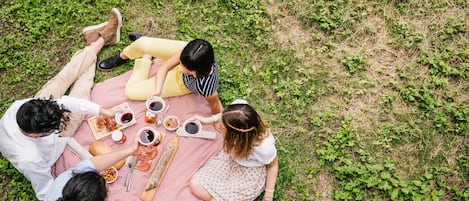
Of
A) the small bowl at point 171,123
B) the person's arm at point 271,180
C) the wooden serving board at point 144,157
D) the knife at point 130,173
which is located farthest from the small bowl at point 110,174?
the person's arm at point 271,180

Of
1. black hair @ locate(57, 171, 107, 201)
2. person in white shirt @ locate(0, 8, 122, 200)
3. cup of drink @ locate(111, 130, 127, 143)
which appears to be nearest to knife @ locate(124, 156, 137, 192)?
cup of drink @ locate(111, 130, 127, 143)

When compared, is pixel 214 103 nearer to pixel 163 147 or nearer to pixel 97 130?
pixel 163 147

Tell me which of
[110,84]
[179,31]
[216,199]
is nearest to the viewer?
[216,199]

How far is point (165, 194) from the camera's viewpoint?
15.1 ft

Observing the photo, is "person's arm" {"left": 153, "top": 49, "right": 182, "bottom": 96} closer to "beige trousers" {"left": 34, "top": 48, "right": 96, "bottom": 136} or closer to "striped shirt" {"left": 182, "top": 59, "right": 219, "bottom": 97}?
"striped shirt" {"left": 182, "top": 59, "right": 219, "bottom": 97}

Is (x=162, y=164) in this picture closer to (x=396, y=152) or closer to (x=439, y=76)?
(x=396, y=152)

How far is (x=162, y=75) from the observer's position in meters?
4.94

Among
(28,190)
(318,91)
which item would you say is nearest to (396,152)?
(318,91)

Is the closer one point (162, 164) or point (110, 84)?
point (162, 164)

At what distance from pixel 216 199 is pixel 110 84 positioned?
78.7 inches

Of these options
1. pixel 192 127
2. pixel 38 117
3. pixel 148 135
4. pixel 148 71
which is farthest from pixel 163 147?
pixel 38 117

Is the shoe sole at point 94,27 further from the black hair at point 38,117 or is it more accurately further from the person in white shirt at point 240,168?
the person in white shirt at point 240,168

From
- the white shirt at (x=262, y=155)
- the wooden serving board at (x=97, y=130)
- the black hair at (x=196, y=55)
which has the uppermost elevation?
the black hair at (x=196, y=55)

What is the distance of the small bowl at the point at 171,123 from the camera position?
497 cm
